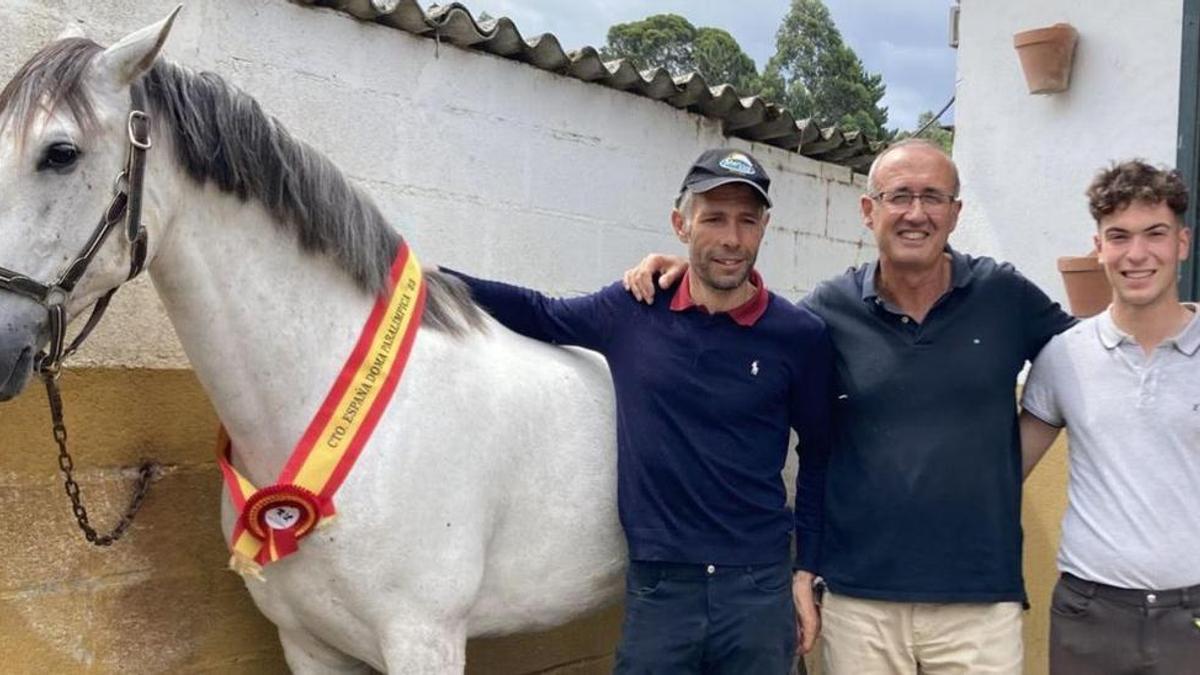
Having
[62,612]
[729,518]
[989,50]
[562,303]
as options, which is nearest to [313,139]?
[562,303]

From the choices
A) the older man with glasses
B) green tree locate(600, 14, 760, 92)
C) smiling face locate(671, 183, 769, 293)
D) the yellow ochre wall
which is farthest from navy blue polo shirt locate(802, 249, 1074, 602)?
green tree locate(600, 14, 760, 92)

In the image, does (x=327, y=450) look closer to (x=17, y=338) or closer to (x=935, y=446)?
(x=17, y=338)

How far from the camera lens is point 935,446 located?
8.52 feet

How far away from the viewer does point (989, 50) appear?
516cm

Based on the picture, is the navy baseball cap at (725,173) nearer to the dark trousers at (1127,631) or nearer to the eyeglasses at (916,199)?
the eyeglasses at (916,199)

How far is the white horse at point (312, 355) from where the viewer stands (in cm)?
199

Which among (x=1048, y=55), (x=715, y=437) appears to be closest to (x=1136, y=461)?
(x=715, y=437)

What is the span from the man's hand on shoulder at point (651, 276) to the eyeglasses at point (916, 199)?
20.2 inches

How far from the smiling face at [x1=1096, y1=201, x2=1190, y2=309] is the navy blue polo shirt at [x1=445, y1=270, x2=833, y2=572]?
0.67 m

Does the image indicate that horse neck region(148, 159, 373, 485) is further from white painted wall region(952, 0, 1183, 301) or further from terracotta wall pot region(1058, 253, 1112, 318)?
white painted wall region(952, 0, 1183, 301)

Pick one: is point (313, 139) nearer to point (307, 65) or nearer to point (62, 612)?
point (307, 65)

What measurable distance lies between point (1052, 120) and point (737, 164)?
2959mm

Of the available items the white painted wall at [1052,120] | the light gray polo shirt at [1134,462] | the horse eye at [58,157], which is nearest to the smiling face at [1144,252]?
the light gray polo shirt at [1134,462]

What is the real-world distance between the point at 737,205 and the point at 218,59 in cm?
148
